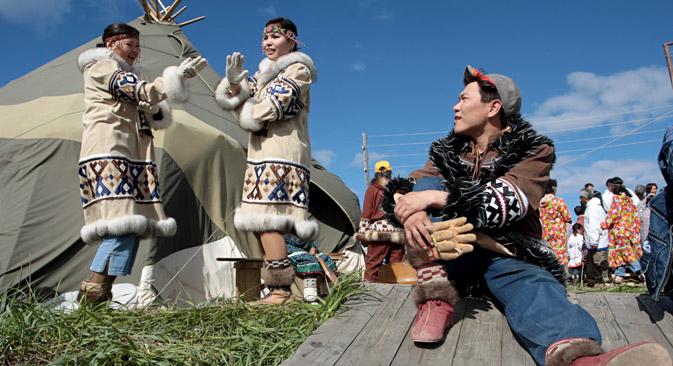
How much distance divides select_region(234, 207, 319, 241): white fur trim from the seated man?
80 centimetres

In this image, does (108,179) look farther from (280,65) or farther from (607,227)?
(607,227)

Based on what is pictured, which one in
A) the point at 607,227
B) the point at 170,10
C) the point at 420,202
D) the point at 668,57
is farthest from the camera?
the point at 170,10


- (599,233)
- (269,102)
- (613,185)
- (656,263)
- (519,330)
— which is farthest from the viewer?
(599,233)

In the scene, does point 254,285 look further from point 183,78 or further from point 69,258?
point 69,258

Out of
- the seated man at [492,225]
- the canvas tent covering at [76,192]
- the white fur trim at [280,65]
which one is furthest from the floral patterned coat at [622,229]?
the white fur trim at [280,65]

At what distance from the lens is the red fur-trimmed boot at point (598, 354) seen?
4.17ft

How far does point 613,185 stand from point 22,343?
22.2ft

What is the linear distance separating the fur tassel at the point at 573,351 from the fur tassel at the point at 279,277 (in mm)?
1509

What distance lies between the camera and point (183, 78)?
2.82 meters

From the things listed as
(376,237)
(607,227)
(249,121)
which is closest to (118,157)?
(249,121)

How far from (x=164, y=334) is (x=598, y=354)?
1722 mm

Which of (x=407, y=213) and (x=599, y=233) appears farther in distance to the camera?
(x=599, y=233)

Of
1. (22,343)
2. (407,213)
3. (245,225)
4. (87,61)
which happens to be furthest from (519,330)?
(87,61)

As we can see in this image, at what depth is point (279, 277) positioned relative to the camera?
261cm
